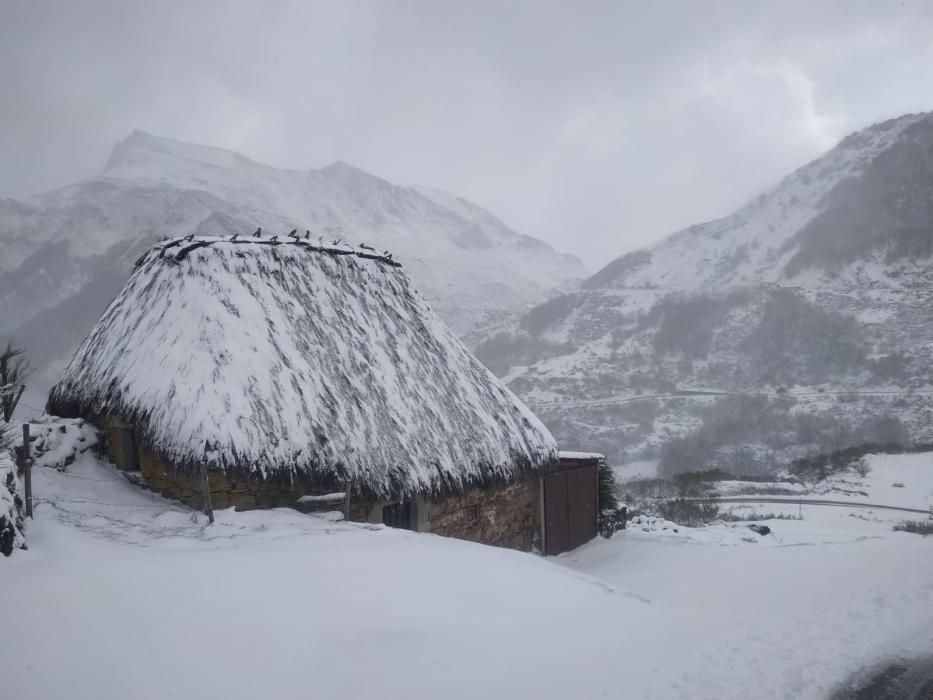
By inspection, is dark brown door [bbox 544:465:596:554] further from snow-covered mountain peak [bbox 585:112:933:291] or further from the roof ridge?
snow-covered mountain peak [bbox 585:112:933:291]

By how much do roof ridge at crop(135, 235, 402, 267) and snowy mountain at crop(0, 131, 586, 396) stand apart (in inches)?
793

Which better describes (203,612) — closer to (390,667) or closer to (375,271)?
(390,667)

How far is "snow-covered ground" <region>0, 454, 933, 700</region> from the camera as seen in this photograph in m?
3.45

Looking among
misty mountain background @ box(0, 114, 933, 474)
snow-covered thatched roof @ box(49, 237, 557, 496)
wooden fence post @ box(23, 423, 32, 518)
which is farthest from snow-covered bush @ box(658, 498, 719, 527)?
misty mountain background @ box(0, 114, 933, 474)

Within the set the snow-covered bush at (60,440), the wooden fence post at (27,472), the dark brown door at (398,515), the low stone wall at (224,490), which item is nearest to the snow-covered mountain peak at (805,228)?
the dark brown door at (398,515)

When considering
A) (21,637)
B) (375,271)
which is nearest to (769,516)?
(375,271)

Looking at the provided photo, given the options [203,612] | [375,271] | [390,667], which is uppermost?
[375,271]

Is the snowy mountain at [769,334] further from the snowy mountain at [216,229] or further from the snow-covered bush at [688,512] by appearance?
the snow-covered bush at [688,512]

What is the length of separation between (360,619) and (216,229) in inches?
2518

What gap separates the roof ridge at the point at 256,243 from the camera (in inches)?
345

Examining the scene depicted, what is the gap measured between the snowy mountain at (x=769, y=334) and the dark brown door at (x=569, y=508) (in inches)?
1121

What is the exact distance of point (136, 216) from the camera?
68375 millimetres

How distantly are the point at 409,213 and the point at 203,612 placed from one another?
124647 mm

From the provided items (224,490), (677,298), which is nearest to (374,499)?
(224,490)
